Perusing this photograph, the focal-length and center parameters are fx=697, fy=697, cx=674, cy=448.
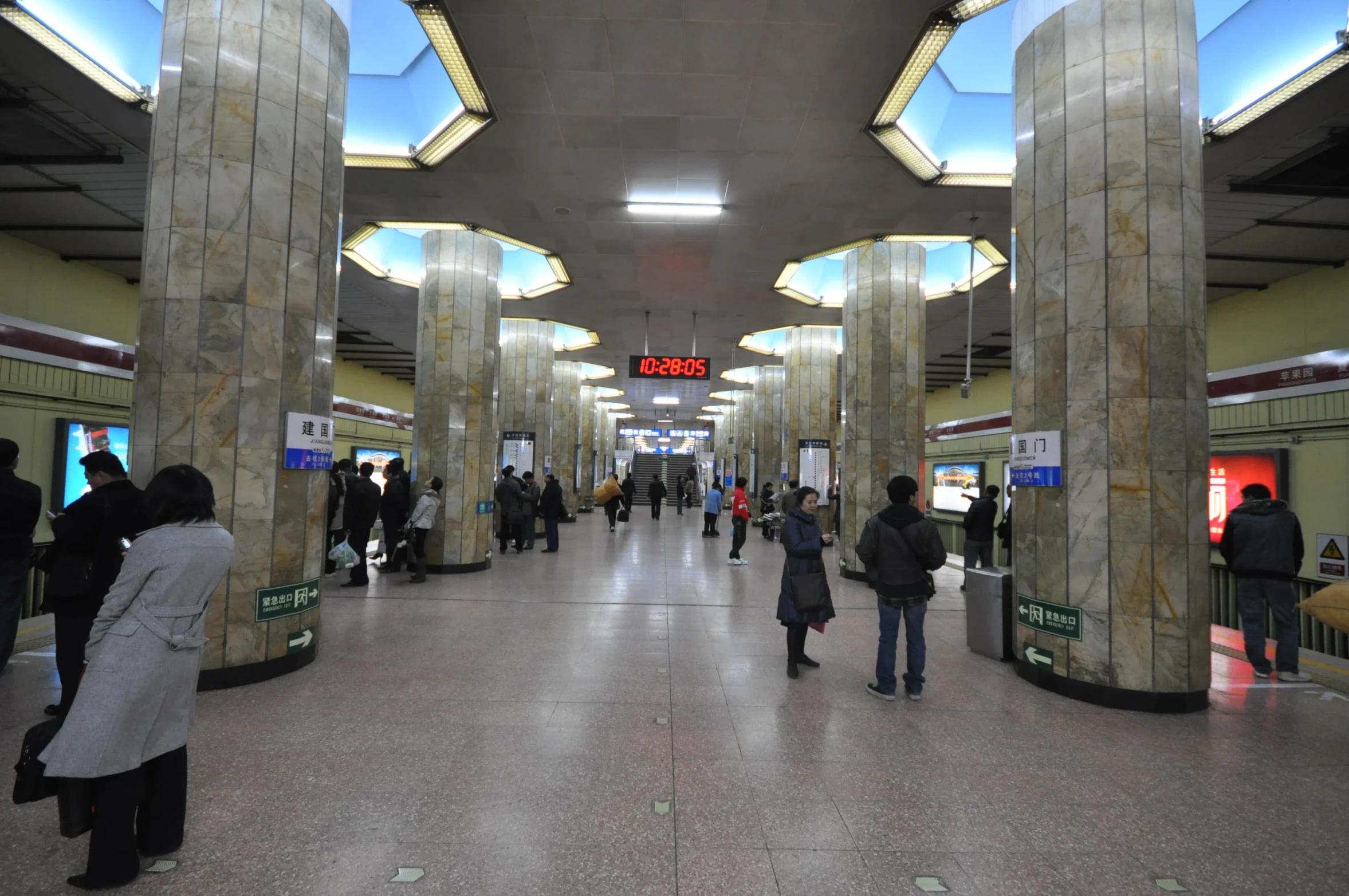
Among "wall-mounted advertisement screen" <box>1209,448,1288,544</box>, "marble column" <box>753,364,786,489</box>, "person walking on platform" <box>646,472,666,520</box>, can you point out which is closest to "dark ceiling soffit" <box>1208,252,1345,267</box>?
"wall-mounted advertisement screen" <box>1209,448,1288,544</box>

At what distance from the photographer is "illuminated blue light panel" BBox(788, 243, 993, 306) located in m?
13.5

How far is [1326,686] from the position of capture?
5.85 metres

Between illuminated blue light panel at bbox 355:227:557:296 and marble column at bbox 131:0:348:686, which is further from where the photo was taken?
illuminated blue light panel at bbox 355:227:557:296

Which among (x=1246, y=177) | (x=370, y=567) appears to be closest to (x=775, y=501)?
(x=370, y=567)

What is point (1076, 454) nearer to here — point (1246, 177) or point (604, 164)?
point (1246, 177)

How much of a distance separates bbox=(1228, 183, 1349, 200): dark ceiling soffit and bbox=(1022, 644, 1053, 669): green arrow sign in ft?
21.9

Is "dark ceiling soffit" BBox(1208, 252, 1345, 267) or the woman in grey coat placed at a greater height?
"dark ceiling soffit" BBox(1208, 252, 1345, 267)

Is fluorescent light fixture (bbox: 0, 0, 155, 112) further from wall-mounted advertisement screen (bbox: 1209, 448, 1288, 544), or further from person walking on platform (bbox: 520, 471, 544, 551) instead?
wall-mounted advertisement screen (bbox: 1209, 448, 1288, 544)

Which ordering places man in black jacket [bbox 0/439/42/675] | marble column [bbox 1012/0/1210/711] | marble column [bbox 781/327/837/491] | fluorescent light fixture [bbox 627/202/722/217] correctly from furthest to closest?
marble column [bbox 781/327/837/491] < fluorescent light fixture [bbox 627/202/722/217] < marble column [bbox 1012/0/1210/711] < man in black jacket [bbox 0/439/42/675]

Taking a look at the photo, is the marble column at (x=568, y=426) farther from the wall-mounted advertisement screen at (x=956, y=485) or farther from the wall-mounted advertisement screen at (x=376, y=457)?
the wall-mounted advertisement screen at (x=956, y=485)

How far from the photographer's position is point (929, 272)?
1466 centimetres

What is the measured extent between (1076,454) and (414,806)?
17.1 feet

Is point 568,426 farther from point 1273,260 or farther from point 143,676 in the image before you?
point 143,676

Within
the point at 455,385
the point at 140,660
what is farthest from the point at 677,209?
the point at 140,660
